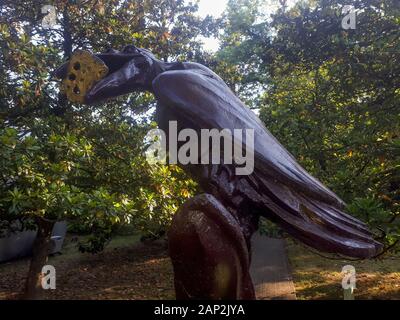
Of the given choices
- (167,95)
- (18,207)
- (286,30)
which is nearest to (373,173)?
(286,30)

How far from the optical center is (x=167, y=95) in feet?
8.48

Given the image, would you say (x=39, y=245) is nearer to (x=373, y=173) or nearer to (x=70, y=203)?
(x=70, y=203)

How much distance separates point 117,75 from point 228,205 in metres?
1.12

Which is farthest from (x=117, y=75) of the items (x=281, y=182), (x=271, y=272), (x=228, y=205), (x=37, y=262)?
(x=271, y=272)

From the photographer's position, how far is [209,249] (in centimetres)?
241

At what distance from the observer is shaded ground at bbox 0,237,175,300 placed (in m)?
7.55

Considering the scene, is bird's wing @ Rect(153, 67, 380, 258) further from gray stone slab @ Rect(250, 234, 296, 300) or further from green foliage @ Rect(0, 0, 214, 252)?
gray stone slab @ Rect(250, 234, 296, 300)

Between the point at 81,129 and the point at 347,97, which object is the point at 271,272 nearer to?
the point at 347,97

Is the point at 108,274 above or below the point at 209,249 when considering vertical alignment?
below

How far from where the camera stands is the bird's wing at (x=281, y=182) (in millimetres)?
2434

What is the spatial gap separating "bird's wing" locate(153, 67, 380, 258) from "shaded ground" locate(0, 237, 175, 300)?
5242 millimetres

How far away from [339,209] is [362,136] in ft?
7.44

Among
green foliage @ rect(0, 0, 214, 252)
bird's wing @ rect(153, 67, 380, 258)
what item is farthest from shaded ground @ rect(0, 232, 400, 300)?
bird's wing @ rect(153, 67, 380, 258)

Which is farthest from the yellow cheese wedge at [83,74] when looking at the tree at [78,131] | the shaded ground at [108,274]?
the shaded ground at [108,274]
